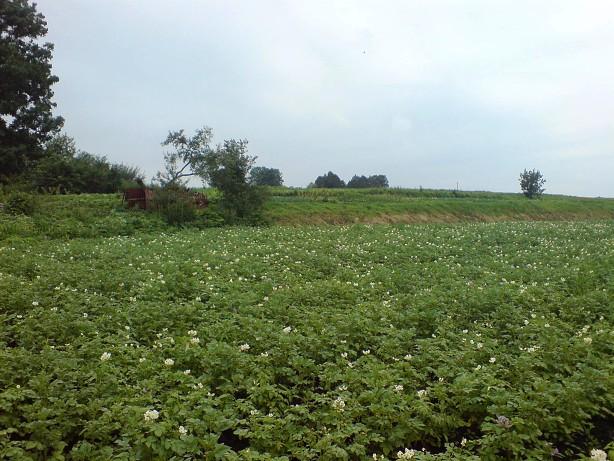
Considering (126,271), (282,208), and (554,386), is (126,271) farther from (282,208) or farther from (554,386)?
(282,208)

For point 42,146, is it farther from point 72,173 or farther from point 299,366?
point 299,366

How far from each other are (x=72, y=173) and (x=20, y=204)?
54.0ft

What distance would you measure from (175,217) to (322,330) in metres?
20.2

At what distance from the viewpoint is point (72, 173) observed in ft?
120

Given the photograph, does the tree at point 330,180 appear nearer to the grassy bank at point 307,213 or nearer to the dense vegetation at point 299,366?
the grassy bank at point 307,213

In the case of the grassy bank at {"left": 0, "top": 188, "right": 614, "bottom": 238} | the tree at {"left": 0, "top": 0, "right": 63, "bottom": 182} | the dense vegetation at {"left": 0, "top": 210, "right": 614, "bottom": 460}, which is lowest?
the dense vegetation at {"left": 0, "top": 210, "right": 614, "bottom": 460}

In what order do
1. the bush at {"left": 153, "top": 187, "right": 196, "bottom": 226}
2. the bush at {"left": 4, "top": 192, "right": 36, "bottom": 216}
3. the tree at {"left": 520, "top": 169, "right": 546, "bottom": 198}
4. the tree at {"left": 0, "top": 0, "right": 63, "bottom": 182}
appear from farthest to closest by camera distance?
the tree at {"left": 520, "top": 169, "right": 546, "bottom": 198} < the tree at {"left": 0, "top": 0, "right": 63, "bottom": 182} < the bush at {"left": 153, "top": 187, "right": 196, "bottom": 226} < the bush at {"left": 4, "top": 192, "right": 36, "bottom": 216}

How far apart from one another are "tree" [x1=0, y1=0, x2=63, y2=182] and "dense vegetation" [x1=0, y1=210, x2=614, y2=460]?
83.0 feet

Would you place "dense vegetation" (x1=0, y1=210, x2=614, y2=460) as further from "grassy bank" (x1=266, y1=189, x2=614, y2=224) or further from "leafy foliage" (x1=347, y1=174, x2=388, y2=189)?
"leafy foliage" (x1=347, y1=174, x2=388, y2=189)

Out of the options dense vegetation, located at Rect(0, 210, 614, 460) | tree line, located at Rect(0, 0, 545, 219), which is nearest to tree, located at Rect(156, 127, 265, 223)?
tree line, located at Rect(0, 0, 545, 219)

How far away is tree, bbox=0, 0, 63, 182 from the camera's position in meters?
30.5

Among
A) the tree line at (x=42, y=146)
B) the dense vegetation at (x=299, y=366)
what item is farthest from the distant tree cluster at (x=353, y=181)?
the dense vegetation at (x=299, y=366)

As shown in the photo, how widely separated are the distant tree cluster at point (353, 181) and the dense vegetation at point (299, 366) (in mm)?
79063

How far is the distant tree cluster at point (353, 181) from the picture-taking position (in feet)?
312
